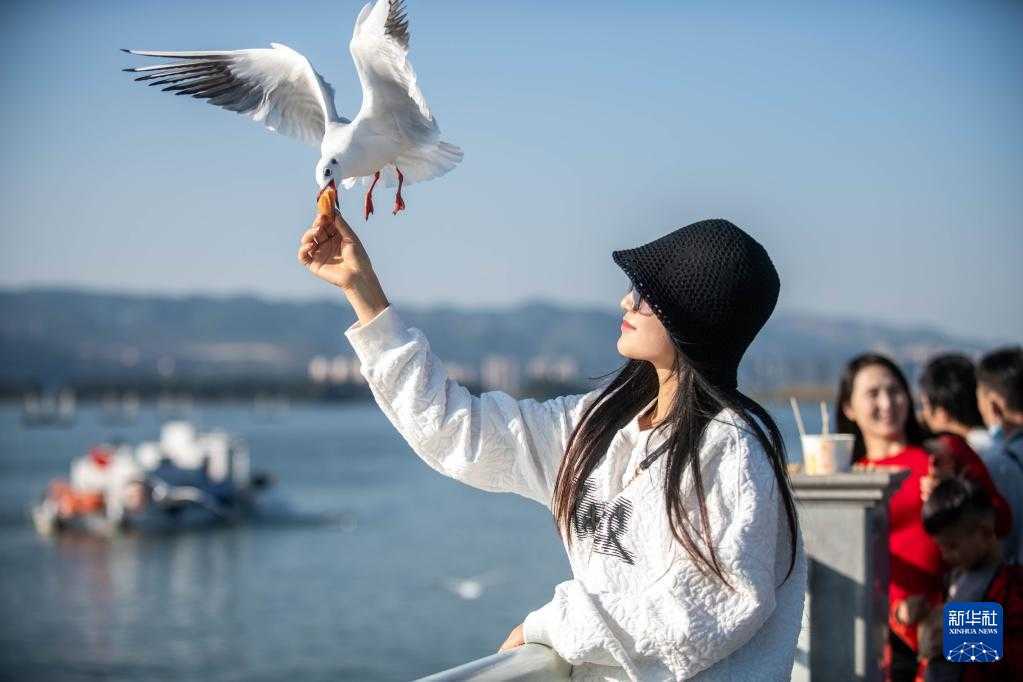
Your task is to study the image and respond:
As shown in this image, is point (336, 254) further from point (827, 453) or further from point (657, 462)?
point (827, 453)

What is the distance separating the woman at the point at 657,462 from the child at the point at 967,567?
184 centimetres

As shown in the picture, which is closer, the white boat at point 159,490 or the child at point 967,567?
the child at point 967,567

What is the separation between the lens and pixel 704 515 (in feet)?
7.75

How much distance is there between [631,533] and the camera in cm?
246

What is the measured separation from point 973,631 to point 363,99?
266cm

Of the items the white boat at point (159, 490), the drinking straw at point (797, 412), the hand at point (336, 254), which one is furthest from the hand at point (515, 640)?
the white boat at point (159, 490)

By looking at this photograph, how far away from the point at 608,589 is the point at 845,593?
1772 millimetres

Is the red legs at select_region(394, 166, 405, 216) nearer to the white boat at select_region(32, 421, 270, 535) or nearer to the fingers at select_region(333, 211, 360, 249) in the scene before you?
the fingers at select_region(333, 211, 360, 249)

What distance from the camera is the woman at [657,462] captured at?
2.32 metres

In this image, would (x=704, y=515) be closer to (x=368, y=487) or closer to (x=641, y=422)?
(x=641, y=422)

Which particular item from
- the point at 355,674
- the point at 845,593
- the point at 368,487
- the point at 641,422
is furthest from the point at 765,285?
the point at 368,487

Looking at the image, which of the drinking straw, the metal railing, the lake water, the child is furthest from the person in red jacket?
the lake water

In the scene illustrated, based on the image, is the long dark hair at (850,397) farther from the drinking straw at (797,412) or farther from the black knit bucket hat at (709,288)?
the black knit bucket hat at (709,288)

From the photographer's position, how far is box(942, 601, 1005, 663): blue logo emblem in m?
3.97
